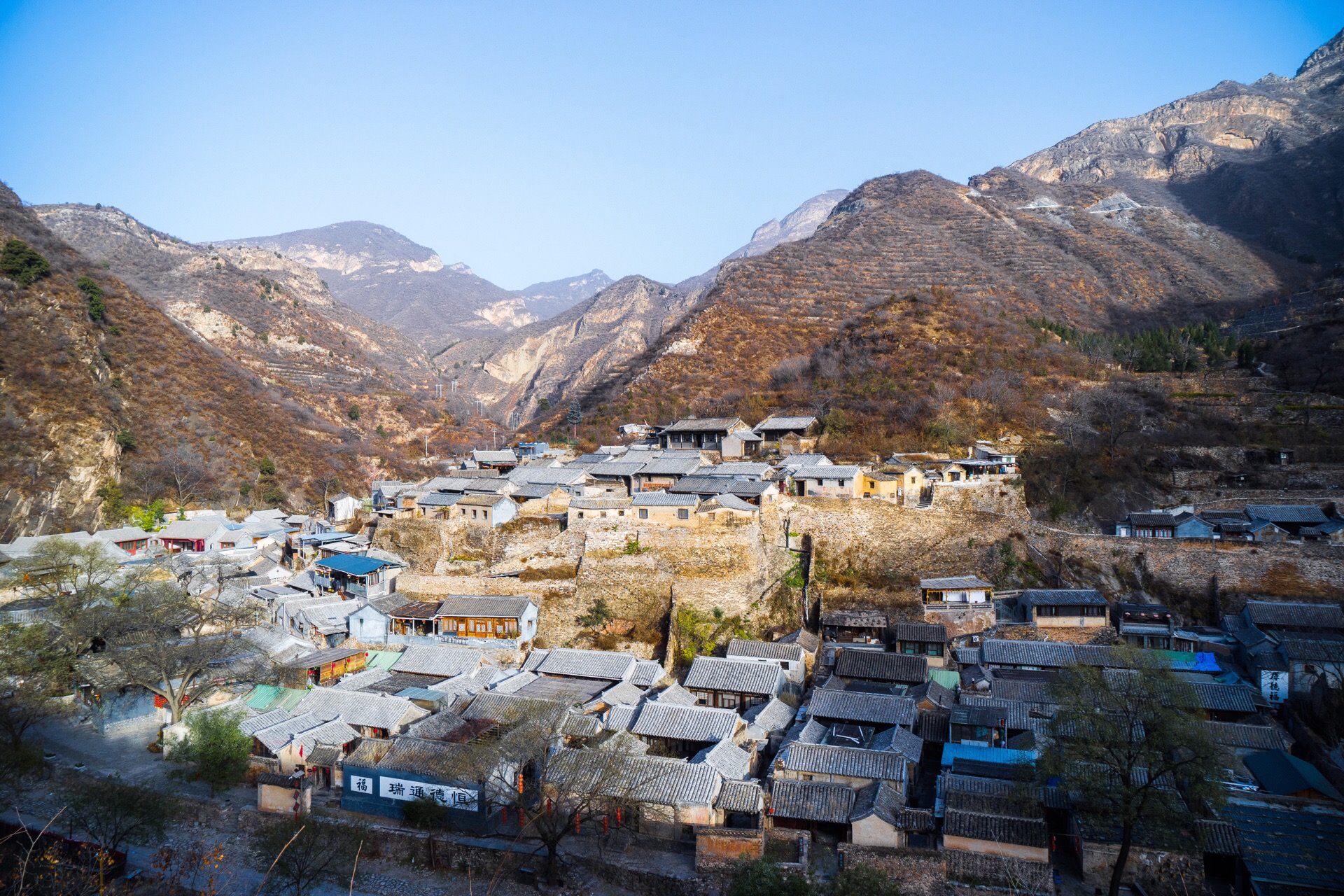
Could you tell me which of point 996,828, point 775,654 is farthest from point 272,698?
point 996,828

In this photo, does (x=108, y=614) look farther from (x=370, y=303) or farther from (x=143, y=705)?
(x=370, y=303)

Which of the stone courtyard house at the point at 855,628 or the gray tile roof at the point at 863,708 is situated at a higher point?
the stone courtyard house at the point at 855,628

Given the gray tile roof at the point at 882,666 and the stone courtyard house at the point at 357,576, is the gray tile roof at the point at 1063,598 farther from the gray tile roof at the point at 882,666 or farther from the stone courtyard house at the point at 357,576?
the stone courtyard house at the point at 357,576

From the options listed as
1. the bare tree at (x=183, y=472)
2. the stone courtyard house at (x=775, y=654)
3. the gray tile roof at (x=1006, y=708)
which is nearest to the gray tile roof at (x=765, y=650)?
the stone courtyard house at (x=775, y=654)

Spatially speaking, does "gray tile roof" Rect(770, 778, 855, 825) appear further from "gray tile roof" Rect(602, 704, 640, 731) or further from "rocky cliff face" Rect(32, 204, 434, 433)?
"rocky cliff face" Rect(32, 204, 434, 433)

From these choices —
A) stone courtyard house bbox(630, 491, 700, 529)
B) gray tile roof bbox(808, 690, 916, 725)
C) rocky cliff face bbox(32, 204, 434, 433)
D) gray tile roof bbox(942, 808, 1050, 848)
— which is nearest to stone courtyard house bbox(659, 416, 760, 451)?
stone courtyard house bbox(630, 491, 700, 529)
